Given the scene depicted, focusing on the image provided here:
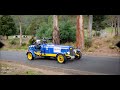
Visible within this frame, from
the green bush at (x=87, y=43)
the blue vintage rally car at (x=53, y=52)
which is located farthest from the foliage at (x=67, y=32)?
the blue vintage rally car at (x=53, y=52)

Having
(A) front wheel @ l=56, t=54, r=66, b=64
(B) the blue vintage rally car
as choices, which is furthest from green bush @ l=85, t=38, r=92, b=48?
(A) front wheel @ l=56, t=54, r=66, b=64

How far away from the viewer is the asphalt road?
24.2 feet

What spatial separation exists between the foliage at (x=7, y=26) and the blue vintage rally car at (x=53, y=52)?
114 inches

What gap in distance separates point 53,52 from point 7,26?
4611 millimetres

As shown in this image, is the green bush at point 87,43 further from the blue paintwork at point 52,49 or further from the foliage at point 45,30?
the blue paintwork at point 52,49

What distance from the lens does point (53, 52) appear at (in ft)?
27.8

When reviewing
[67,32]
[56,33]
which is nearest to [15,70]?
[67,32]

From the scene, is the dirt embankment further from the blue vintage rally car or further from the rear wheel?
the blue vintage rally car

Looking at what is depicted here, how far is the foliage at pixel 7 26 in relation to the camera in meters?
11.3

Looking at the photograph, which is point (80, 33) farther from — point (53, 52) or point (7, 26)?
point (7, 26)

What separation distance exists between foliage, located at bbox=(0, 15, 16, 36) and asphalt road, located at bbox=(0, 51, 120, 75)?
195 centimetres
